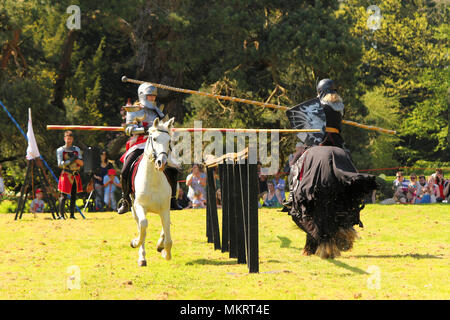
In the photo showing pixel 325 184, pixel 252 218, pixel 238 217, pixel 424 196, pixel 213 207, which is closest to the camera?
pixel 252 218

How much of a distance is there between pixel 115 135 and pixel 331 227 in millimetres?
27722

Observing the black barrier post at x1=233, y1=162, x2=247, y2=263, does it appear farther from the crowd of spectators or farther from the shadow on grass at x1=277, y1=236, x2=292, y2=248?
the crowd of spectators

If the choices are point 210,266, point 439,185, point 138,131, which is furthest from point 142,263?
point 439,185

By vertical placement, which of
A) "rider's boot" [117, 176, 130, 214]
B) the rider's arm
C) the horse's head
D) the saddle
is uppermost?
the rider's arm

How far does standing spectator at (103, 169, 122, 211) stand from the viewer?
2162cm

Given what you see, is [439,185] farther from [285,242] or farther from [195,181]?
[285,242]

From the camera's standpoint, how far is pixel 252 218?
8789 millimetres

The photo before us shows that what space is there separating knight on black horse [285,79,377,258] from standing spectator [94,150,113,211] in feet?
39.3

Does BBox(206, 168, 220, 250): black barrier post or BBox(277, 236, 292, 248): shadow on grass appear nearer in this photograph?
BBox(206, 168, 220, 250): black barrier post

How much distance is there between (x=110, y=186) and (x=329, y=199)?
13.2 metres

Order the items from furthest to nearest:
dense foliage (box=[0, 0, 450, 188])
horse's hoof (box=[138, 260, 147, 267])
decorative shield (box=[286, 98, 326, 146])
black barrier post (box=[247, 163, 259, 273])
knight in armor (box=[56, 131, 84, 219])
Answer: dense foliage (box=[0, 0, 450, 188]) → knight in armor (box=[56, 131, 84, 219]) → decorative shield (box=[286, 98, 326, 146]) → horse's hoof (box=[138, 260, 147, 267]) → black barrier post (box=[247, 163, 259, 273])

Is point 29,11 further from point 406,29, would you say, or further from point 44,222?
point 406,29

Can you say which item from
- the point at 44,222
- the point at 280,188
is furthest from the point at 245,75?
the point at 44,222

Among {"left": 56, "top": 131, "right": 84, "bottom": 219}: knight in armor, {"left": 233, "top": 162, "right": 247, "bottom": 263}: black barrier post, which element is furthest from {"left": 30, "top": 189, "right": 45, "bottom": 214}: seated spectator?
{"left": 233, "top": 162, "right": 247, "bottom": 263}: black barrier post
